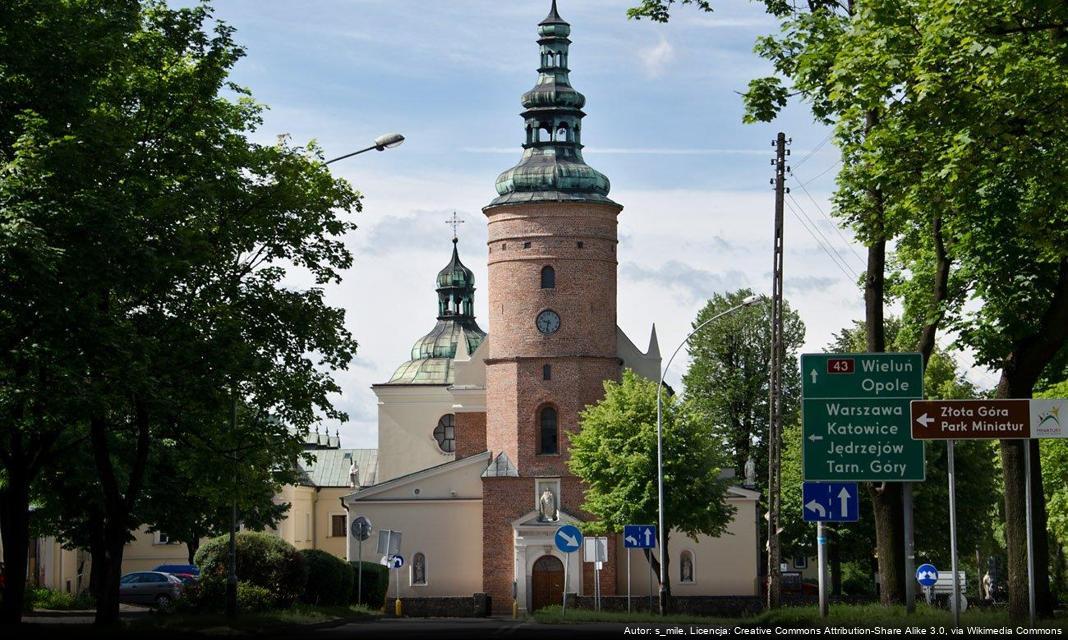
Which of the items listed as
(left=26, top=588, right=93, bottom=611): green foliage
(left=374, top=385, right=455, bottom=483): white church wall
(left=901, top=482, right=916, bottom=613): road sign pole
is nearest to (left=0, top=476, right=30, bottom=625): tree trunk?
(left=901, top=482, right=916, bottom=613): road sign pole

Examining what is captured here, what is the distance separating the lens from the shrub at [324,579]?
38.8 meters

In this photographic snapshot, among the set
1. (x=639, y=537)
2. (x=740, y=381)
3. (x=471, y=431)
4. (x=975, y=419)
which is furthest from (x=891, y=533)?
(x=740, y=381)

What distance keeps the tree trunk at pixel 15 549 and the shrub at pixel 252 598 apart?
6180mm

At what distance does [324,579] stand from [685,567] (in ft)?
88.2

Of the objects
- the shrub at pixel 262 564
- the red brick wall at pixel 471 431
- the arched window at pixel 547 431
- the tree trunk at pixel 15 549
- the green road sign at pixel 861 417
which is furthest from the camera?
the red brick wall at pixel 471 431

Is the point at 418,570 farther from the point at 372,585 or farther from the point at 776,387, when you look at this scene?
the point at 776,387

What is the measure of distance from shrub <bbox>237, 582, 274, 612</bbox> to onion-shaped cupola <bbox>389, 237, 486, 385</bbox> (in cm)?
4649

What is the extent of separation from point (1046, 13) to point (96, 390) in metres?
14.4

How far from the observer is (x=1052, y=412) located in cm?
2078

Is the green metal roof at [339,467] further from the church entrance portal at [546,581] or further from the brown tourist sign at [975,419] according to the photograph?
the brown tourist sign at [975,419]

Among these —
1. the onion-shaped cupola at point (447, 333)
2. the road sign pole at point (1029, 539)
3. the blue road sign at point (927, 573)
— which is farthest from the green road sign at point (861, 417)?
the onion-shaped cupola at point (447, 333)

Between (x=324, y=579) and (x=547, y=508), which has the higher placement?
(x=547, y=508)

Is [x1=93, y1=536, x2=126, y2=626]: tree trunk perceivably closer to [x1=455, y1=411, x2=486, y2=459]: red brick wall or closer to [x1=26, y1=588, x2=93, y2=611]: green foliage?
[x1=26, y1=588, x2=93, y2=611]: green foliage

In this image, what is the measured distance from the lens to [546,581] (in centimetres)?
6138
